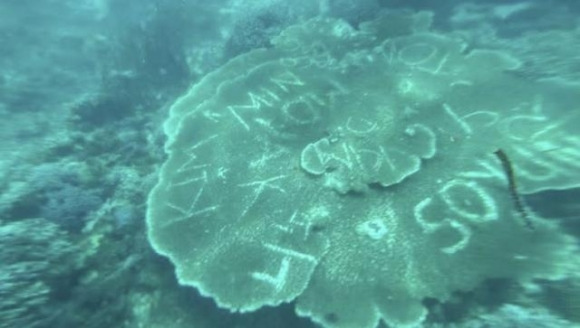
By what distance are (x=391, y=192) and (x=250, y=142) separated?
5.95 feet

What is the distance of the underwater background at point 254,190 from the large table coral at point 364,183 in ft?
0.09

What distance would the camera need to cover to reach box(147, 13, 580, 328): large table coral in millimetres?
4051

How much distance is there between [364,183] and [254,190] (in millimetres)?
1195

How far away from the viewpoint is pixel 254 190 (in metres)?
4.89

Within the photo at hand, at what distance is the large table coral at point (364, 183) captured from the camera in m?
4.05

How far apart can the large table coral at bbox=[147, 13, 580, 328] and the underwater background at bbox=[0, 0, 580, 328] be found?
0.09ft

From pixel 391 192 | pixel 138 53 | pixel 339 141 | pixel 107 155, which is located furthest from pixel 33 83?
pixel 391 192

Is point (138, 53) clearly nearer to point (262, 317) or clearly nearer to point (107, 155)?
point (107, 155)

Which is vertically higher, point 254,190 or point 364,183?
point 254,190

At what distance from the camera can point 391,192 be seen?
15.2ft

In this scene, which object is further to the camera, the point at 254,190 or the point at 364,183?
the point at 254,190

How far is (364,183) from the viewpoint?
4.70 m

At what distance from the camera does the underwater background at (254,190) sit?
403 cm

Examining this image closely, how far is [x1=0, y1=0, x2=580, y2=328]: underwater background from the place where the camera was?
403 centimetres
